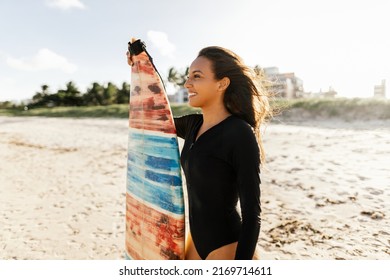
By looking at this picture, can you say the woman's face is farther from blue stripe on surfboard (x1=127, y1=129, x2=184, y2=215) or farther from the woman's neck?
blue stripe on surfboard (x1=127, y1=129, x2=184, y2=215)

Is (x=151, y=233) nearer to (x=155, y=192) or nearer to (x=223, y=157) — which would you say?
(x=155, y=192)

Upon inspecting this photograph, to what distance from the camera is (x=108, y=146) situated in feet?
37.3

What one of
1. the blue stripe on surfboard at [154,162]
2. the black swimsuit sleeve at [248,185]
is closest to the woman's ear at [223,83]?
the black swimsuit sleeve at [248,185]

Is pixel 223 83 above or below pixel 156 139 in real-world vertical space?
above

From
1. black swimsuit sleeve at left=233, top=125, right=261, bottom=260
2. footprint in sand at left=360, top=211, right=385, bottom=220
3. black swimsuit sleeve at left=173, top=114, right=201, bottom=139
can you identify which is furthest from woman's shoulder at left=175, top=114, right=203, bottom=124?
footprint in sand at left=360, top=211, right=385, bottom=220

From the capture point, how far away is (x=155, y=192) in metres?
1.92

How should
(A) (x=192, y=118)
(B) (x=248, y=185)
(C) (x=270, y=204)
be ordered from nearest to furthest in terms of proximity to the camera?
1. (B) (x=248, y=185)
2. (A) (x=192, y=118)
3. (C) (x=270, y=204)

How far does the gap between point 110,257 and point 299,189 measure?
362 centimetres

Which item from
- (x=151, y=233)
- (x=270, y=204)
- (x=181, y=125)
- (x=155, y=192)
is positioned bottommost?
(x=270, y=204)

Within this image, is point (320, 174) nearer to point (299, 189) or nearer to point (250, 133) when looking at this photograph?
point (299, 189)

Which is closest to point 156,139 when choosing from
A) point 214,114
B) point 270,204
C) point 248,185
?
point 214,114

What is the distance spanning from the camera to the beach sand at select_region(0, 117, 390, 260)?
374 cm

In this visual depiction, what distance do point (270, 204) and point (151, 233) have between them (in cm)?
354

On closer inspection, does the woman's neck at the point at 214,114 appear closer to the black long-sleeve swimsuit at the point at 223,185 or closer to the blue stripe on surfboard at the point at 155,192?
the black long-sleeve swimsuit at the point at 223,185
